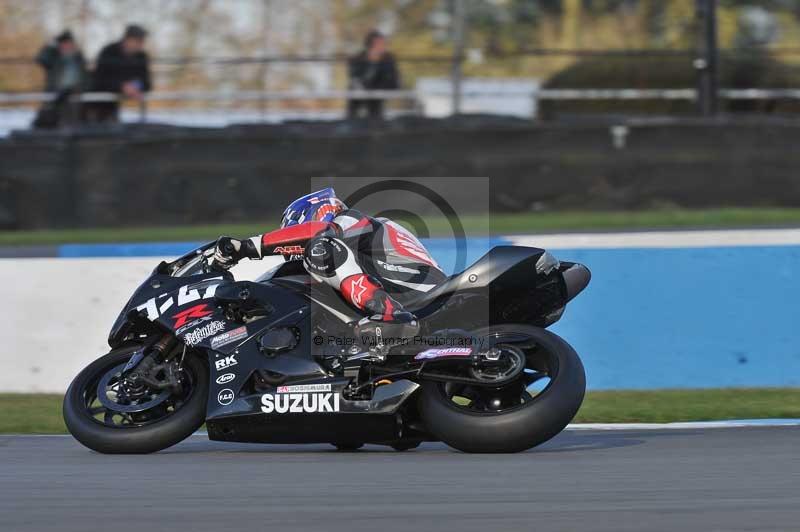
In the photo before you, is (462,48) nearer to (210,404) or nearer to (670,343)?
(670,343)

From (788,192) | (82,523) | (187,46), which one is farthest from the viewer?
(187,46)

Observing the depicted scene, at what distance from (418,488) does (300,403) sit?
1087mm

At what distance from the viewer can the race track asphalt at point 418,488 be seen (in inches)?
176

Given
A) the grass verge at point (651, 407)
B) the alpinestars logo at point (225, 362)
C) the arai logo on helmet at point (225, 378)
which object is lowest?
the grass verge at point (651, 407)

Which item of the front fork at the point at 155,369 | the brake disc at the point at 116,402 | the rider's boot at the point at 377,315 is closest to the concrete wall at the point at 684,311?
the front fork at the point at 155,369

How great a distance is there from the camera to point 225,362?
20.1 feet

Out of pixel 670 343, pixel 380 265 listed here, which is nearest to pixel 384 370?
pixel 380 265

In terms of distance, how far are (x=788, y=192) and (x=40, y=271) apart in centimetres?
908

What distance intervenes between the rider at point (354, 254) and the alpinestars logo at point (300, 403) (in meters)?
0.38

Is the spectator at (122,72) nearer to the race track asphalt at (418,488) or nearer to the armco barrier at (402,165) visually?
the armco barrier at (402,165)

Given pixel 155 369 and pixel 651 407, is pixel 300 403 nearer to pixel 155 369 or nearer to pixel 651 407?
pixel 155 369

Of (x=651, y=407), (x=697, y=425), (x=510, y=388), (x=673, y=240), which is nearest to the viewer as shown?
(x=510, y=388)

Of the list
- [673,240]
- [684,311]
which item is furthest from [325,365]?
[673,240]

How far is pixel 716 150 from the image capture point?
14578 mm
